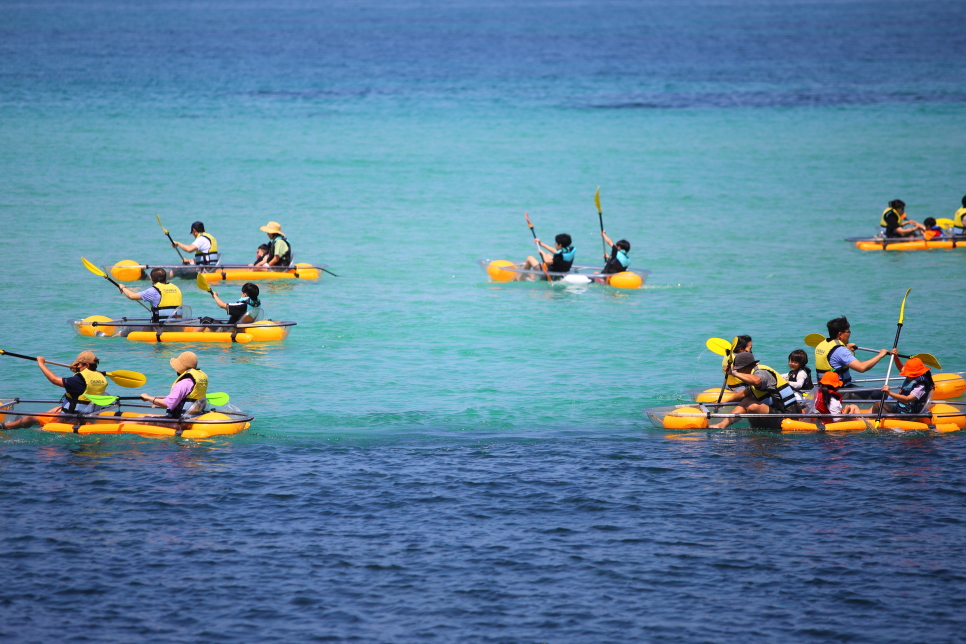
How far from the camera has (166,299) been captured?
2300cm

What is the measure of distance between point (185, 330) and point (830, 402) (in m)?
12.6

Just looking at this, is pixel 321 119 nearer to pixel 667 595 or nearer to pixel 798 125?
pixel 798 125

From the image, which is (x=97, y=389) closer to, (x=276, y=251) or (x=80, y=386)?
(x=80, y=386)

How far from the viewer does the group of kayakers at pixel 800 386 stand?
17.4 m

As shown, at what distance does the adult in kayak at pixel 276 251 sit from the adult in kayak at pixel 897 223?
648 inches

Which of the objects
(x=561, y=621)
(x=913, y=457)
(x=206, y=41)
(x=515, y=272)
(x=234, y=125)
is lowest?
(x=561, y=621)

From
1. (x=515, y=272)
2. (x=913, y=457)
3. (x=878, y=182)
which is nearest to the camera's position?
(x=913, y=457)

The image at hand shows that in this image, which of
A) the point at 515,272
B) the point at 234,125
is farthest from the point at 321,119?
the point at 515,272

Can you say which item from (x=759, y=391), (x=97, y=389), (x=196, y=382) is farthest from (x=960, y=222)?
(x=97, y=389)

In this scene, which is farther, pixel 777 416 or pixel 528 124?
pixel 528 124

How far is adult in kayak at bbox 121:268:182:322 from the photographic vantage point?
75.2 ft

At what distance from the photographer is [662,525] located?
1466cm

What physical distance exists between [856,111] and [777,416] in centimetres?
5419

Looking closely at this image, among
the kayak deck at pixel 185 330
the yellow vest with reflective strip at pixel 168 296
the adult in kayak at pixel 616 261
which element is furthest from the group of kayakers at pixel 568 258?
the yellow vest with reflective strip at pixel 168 296
